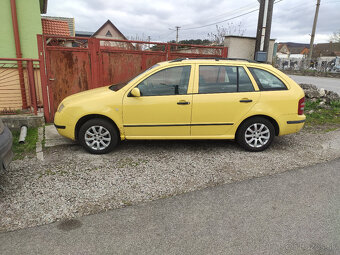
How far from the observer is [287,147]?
5.43 meters

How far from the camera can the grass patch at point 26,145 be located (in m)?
4.86

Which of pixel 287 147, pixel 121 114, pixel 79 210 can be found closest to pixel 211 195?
pixel 79 210

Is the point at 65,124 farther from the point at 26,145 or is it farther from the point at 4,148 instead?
the point at 4,148

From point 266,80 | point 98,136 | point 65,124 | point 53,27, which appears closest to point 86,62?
point 65,124

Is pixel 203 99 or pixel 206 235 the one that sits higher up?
pixel 203 99

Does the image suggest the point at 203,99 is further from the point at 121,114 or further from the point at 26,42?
the point at 26,42

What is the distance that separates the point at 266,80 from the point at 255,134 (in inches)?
39.4

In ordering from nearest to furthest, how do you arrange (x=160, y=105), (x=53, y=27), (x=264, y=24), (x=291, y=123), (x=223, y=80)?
1. (x=160, y=105)
2. (x=223, y=80)
3. (x=291, y=123)
4. (x=264, y=24)
5. (x=53, y=27)

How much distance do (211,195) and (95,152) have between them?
2306 mm

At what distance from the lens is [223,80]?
16.0 ft

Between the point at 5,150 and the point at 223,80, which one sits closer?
the point at 5,150

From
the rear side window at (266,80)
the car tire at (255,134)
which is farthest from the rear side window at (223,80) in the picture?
the car tire at (255,134)

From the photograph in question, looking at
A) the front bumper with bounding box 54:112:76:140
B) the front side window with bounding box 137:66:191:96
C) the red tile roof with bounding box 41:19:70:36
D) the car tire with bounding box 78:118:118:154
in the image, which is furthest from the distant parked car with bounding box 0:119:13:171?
the red tile roof with bounding box 41:19:70:36

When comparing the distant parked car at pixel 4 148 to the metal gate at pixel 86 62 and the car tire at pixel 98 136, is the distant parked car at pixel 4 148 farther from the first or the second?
the metal gate at pixel 86 62
